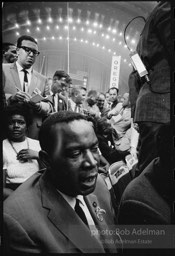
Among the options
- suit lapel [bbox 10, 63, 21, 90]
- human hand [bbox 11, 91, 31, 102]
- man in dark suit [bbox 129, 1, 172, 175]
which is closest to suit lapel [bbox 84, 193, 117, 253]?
man in dark suit [bbox 129, 1, 172, 175]

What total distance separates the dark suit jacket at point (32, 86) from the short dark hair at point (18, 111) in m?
0.04

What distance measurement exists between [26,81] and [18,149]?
20.1 inches

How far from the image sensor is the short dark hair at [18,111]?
180 centimetres

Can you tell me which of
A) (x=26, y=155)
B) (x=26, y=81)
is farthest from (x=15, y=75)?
(x=26, y=155)

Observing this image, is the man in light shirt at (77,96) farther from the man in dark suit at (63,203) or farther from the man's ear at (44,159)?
the man's ear at (44,159)

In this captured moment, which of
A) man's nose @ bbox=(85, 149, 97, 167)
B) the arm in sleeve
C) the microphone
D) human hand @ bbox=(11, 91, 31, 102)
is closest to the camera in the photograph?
the arm in sleeve

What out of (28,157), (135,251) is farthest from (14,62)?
(135,251)

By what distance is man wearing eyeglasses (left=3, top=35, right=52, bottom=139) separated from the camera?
6.03ft

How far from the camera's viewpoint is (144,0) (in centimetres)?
179

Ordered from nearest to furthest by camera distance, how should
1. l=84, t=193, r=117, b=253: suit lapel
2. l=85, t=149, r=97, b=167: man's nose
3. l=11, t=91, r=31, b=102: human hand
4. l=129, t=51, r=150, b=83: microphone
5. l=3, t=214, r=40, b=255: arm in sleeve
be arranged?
l=3, t=214, r=40, b=255: arm in sleeve
l=85, t=149, r=97, b=167: man's nose
l=84, t=193, r=117, b=253: suit lapel
l=129, t=51, r=150, b=83: microphone
l=11, t=91, r=31, b=102: human hand

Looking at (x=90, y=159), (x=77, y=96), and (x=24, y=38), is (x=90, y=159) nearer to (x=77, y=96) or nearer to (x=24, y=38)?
(x=77, y=96)

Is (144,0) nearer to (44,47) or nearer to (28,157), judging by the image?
(44,47)

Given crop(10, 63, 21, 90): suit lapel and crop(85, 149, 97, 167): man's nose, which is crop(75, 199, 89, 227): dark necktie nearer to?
crop(85, 149, 97, 167): man's nose

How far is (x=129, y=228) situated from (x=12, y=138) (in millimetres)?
1005
